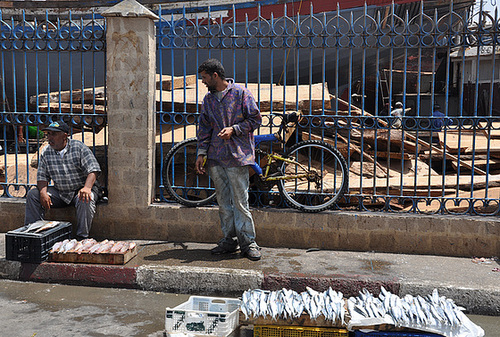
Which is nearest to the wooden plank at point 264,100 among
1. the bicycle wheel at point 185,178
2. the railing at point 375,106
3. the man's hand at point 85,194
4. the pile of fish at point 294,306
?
the railing at point 375,106

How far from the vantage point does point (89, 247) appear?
5820mm

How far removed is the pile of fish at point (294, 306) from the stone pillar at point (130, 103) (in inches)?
116

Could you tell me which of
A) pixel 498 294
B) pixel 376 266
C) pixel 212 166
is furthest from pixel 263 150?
pixel 498 294

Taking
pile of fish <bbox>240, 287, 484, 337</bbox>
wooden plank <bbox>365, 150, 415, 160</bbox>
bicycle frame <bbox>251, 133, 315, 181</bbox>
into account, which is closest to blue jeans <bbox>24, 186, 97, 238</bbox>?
bicycle frame <bbox>251, 133, 315, 181</bbox>

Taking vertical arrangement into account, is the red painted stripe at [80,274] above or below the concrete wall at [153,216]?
below

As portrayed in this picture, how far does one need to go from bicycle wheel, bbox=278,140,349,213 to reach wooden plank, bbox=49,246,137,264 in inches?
82.0

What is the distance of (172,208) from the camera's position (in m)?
6.59

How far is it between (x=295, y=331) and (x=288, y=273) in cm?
140

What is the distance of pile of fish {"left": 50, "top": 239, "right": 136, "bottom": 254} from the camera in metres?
5.71

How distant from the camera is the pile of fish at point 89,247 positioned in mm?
5707

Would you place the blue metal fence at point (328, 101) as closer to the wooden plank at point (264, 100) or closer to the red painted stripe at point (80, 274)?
the wooden plank at point (264, 100)

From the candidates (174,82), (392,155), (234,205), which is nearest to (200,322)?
(234,205)

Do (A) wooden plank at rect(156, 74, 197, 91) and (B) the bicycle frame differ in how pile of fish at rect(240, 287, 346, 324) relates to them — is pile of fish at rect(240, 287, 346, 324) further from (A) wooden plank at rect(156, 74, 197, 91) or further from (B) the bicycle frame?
(A) wooden plank at rect(156, 74, 197, 91)

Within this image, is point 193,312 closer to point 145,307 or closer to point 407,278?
point 145,307
